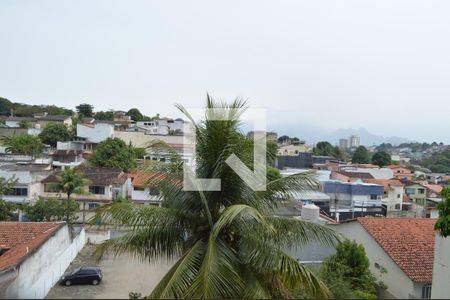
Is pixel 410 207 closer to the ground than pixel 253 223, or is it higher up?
closer to the ground

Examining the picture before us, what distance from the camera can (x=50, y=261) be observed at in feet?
32.1

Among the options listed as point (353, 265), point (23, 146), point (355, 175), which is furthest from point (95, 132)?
point (353, 265)

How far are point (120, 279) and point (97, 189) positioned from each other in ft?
55.6

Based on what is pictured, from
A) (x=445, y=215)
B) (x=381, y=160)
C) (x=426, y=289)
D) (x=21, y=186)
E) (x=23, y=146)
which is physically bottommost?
(x=381, y=160)

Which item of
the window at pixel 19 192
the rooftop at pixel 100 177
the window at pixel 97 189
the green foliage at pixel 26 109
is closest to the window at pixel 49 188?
the rooftop at pixel 100 177

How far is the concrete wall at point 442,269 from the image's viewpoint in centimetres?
751

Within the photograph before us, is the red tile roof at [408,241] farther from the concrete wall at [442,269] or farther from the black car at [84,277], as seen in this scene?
the black car at [84,277]

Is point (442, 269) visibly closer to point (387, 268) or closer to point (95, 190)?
point (387, 268)

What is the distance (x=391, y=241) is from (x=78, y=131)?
39.8 m

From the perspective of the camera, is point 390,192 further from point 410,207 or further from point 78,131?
point 78,131

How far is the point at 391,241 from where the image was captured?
11.5m

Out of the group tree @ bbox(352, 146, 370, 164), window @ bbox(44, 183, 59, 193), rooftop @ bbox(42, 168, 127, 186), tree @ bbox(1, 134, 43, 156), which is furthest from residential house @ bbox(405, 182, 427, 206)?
tree @ bbox(1, 134, 43, 156)

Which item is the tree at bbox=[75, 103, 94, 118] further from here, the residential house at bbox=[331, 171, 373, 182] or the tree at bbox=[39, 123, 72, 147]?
the residential house at bbox=[331, 171, 373, 182]

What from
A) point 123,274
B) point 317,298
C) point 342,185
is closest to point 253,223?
point 317,298
